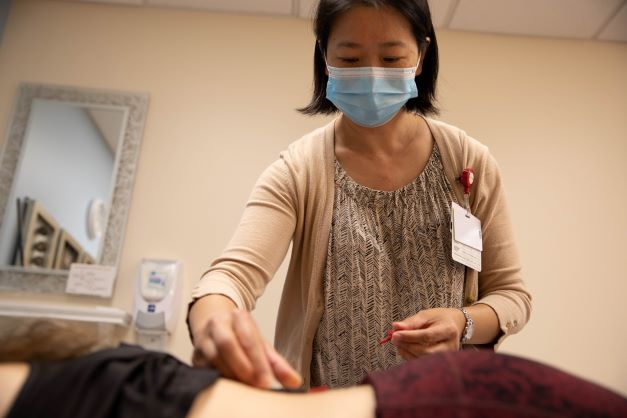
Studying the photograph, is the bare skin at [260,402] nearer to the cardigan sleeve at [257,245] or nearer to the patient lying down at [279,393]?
the patient lying down at [279,393]

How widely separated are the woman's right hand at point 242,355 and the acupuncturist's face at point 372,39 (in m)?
0.68

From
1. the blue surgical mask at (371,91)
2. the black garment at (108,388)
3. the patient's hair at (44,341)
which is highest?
the blue surgical mask at (371,91)

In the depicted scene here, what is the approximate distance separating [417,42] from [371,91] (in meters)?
0.15

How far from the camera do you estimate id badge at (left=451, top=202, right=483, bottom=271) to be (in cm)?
106

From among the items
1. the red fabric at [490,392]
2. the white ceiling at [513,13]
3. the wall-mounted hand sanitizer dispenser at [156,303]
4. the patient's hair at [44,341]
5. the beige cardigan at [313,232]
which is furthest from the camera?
the white ceiling at [513,13]

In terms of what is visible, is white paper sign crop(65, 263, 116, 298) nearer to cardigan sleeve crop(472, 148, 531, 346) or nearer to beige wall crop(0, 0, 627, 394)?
beige wall crop(0, 0, 627, 394)

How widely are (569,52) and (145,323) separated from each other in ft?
8.28

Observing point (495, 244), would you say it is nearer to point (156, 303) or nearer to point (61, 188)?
point (156, 303)

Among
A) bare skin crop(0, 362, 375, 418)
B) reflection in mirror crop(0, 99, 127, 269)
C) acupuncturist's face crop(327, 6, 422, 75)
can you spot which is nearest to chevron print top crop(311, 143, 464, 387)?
acupuncturist's face crop(327, 6, 422, 75)

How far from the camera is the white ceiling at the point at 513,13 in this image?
98.4 inches

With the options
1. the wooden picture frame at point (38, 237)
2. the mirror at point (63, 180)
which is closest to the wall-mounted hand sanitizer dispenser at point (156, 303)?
the mirror at point (63, 180)

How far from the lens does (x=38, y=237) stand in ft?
7.57

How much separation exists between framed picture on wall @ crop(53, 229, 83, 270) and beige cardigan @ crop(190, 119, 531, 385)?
58.0 inches

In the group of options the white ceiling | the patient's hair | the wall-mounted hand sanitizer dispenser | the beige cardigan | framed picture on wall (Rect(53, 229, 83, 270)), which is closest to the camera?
the patient's hair
